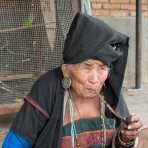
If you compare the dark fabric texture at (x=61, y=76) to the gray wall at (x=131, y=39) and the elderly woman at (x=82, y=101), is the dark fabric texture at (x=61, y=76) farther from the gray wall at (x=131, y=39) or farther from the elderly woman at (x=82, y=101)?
the gray wall at (x=131, y=39)

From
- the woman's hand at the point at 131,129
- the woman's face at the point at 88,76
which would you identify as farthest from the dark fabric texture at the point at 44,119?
the woman's hand at the point at 131,129

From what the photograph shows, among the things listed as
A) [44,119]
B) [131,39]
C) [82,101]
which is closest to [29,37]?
[82,101]

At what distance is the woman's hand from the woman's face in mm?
240

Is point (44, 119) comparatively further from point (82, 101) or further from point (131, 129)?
point (131, 129)

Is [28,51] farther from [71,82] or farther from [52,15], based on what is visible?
[71,82]

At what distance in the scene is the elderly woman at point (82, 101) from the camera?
2.53m

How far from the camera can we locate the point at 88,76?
2604mm

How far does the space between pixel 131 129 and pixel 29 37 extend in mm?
2636

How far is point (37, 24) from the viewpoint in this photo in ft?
16.4

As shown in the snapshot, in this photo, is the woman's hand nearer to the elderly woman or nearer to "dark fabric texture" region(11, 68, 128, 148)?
the elderly woman

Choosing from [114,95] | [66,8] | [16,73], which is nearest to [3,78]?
[16,73]

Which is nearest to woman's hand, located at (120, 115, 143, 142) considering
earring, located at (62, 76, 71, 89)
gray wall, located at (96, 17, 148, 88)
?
earring, located at (62, 76, 71, 89)

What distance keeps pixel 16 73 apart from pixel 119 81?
98.0 inches

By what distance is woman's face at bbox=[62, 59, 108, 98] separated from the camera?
259 cm
